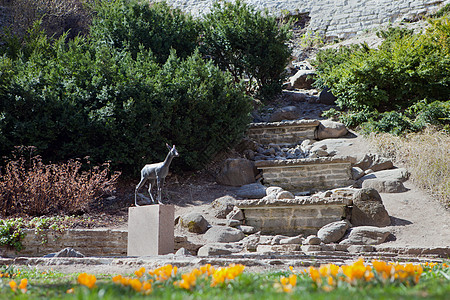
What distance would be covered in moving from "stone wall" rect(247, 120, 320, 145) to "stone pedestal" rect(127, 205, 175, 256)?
5.85 meters

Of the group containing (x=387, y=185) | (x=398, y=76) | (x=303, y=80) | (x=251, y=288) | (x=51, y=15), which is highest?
(x=51, y=15)

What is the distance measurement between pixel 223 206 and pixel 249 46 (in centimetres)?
733

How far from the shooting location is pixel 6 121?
322 inches

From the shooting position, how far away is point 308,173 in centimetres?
897

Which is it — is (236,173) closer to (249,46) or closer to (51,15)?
(249,46)

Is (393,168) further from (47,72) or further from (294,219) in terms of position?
(47,72)

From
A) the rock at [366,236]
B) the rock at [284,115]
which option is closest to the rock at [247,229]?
the rock at [366,236]

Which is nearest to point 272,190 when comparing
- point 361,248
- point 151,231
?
point 361,248

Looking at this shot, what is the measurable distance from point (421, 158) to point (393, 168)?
0.81m

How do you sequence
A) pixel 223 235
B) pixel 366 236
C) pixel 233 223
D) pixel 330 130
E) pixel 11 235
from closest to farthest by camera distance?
1. pixel 366 236
2. pixel 11 235
3. pixel 223 235
4. pixel 233 223
5. pixel 330 130

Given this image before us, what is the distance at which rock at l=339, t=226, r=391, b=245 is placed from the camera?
6223 millimetres

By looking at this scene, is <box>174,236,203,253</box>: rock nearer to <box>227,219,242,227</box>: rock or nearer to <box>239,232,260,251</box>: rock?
<box>239,232,260,251</box>: rock

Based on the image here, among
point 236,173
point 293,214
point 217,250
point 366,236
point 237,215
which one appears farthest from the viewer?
point 236,173

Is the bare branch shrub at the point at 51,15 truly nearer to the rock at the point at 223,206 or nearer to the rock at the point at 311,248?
the rock at the point at 223,206
